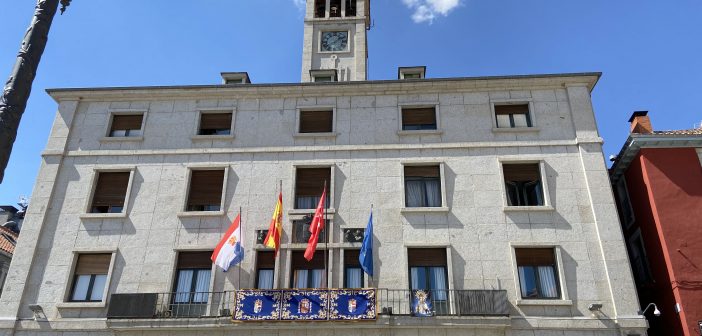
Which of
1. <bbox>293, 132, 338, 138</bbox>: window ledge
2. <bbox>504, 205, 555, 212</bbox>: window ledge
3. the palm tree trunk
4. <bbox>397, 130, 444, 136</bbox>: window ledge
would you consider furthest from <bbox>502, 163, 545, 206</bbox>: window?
the palm tree trunk

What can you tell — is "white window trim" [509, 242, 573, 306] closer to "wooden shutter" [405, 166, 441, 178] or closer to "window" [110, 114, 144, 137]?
"wooden shutter" [405, 166, 441, 178]

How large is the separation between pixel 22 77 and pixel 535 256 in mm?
15658

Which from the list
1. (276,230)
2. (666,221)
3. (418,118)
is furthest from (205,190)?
(666,221)

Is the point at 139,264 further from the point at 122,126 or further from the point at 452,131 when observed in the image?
the point at 452,131

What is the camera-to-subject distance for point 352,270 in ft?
60.4

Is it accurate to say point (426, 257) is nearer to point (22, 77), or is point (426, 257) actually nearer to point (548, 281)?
point (548, 281)

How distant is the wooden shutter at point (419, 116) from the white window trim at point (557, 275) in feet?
18.8

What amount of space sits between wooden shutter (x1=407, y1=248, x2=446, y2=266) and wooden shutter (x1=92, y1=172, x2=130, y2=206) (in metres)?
10.5

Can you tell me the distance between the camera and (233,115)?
21.5m

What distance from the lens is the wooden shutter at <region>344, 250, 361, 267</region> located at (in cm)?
1847

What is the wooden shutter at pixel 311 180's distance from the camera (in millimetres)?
19953

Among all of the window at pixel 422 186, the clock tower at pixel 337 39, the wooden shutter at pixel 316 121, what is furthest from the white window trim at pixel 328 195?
the clock tower at pixel 337 39

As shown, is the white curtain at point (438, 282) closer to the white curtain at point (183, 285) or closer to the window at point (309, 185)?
the window at point (309, 185)

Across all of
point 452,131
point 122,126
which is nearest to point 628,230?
point 452,131
